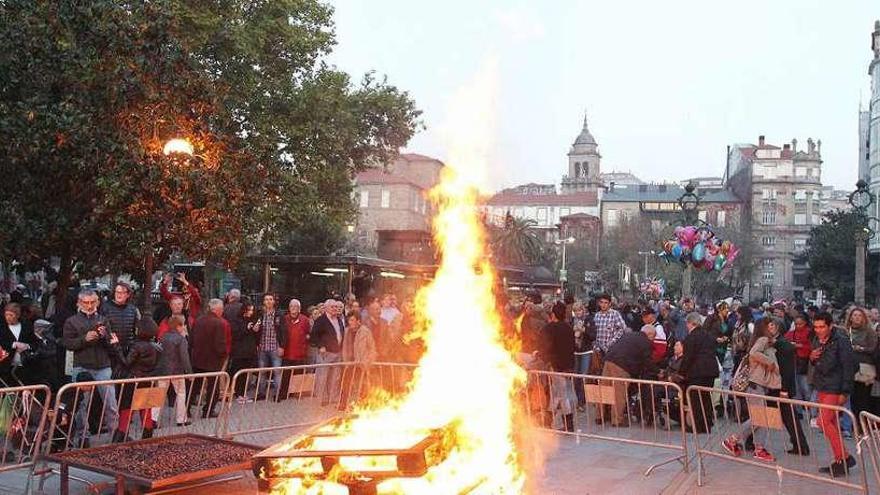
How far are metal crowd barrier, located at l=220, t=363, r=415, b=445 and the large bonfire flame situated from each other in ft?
6.85

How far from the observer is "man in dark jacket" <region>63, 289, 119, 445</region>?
932 centimetres

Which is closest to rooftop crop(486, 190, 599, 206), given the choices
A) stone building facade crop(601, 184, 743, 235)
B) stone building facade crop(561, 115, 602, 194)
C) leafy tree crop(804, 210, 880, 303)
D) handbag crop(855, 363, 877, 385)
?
stone building facade crop(601, 184, 743, 235)

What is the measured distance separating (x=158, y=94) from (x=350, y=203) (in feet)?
52.7

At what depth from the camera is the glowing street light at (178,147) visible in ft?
45.4

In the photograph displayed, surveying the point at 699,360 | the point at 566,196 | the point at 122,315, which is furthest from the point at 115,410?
the point at 566,196

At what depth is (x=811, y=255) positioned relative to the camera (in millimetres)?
55031

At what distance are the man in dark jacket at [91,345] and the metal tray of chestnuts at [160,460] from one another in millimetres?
1218

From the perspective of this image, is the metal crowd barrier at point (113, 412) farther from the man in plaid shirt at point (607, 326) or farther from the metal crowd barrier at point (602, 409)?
the man in plaid shirt at point (607, 326)

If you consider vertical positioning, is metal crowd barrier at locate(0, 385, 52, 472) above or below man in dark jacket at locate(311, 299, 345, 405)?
below

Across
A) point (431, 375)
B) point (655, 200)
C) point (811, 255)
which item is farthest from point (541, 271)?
point (655, 200)

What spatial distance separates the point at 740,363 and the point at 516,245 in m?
61.7

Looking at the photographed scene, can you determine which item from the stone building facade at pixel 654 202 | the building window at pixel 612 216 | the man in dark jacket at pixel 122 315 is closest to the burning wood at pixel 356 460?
the man in dark jacket at pixel 122 315

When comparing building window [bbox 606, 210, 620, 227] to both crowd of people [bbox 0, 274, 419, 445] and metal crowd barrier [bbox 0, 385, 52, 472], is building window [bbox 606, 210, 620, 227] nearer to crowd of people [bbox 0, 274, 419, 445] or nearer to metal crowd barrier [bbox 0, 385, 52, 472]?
crowd of people [bbox 0, 274, 419, 445]

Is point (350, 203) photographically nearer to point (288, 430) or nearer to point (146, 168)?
point (146, 168)
